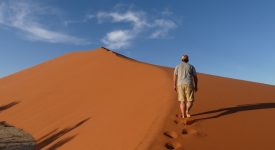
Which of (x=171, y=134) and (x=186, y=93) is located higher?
(x=186, y=93)

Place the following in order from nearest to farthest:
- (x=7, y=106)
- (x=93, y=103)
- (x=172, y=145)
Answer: (x=172, y=145), (x=93, y=103), (x=7, y=106)

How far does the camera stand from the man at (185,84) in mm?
8453

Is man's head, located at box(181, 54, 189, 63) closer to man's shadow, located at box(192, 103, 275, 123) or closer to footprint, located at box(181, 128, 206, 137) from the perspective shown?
man's shadow, located at box(192, 103, 275, 123)

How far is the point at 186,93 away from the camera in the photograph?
8523mm

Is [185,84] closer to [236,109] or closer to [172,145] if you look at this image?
[236,109]

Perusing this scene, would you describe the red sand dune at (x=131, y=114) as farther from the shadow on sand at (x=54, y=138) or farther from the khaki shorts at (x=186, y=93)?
the khaki shorts at (x=186, y=93)

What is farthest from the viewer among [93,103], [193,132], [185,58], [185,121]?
[93,103]

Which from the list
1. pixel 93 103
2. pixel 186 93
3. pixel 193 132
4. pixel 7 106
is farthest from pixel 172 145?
pixel 7 106

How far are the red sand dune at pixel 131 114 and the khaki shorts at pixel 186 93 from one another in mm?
395

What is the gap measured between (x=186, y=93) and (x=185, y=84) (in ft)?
0.65

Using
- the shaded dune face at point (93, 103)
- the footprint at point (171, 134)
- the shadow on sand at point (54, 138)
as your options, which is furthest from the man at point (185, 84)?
the shadow on sand at point (54, 138)

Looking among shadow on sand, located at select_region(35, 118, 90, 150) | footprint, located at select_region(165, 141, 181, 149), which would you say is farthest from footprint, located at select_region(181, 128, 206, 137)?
shadow on sand, located at select_region(35, 118, 90, 150)

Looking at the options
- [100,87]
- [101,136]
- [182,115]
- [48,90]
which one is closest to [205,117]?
[182,115]

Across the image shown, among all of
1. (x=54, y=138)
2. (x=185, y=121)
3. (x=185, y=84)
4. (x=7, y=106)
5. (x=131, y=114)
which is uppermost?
(x=185, y=84)
